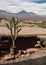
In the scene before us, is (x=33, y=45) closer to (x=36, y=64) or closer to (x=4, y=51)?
(x=4, y=51)

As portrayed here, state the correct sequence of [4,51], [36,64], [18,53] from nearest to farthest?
[36,64] → [18,53] → [4,51]

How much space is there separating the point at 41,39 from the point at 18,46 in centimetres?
252

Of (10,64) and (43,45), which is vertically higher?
(10,64)

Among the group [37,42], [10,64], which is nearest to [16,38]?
[37,42]

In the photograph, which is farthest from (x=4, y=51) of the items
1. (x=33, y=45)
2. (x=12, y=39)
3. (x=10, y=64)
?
(x=10, y=64)

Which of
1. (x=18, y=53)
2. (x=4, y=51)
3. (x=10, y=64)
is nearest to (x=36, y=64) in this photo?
(x=10, y=64)

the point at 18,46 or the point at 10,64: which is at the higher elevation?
the point at 10,64

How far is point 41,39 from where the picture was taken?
23281mm

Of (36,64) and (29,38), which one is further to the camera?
(29,38)

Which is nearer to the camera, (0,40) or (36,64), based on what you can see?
(36,64)

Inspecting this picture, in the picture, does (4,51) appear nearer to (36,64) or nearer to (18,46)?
(18,46)

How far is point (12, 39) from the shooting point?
20609mm

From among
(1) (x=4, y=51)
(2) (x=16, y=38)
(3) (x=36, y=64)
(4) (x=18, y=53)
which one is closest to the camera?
(3) (x=36, y=64)

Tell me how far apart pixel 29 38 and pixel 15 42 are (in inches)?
55.8
